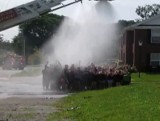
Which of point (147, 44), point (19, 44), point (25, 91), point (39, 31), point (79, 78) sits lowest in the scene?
point (25, 91)

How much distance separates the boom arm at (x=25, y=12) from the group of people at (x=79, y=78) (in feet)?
13.3

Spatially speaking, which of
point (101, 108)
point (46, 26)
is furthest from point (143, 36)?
point (46, 26)

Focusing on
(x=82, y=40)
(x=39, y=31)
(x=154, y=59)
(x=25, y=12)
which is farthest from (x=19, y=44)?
(x=25, y=12)

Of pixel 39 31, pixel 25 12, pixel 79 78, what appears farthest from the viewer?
pixel 39 31

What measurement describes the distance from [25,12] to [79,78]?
17.5 ft

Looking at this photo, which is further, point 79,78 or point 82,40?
point 82,40

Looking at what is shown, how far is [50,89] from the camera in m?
35.1

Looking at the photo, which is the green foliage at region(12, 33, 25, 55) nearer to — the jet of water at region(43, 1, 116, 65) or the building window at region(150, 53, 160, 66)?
the building window at region(150, 53, 160, 66)

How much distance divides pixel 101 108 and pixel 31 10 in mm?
13840

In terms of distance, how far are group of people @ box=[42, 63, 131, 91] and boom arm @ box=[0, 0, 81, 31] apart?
4065mm

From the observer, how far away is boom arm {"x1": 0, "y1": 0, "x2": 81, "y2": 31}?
30859mm

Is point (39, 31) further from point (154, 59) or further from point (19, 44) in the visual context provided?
point (154, 59)

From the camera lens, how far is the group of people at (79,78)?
3400 cm

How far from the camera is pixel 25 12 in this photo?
3148 cm
